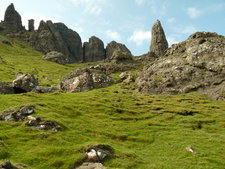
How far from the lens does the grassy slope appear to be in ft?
97.5

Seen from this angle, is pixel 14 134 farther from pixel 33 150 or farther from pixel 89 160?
pixel 89 160

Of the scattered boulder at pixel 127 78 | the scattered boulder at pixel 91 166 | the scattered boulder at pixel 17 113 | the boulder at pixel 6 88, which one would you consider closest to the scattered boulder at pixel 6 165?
the scattered boulder at pixel 91 166

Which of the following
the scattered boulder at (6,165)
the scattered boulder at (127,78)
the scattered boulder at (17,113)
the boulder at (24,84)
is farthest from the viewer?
the scattered boulder at (127,78)

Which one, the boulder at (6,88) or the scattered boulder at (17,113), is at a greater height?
the boulder at (6,88)

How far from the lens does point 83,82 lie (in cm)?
10162

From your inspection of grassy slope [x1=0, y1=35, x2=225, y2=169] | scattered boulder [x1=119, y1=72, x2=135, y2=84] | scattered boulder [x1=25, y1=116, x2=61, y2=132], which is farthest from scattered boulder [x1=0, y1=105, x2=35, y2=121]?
scattered boulder [x1=119, y1=72, x2=135, y2=84]

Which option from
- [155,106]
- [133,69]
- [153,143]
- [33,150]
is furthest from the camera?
[133,69]

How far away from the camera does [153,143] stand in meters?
42.3

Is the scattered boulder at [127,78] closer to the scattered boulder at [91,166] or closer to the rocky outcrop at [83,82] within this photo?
the rocky outcrop at [83,82]

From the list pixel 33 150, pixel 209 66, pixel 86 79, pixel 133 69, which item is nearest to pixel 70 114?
pixel 33 150

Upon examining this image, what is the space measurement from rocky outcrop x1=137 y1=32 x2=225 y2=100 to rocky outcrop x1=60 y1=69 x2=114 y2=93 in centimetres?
1747

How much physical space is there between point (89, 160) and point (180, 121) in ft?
112

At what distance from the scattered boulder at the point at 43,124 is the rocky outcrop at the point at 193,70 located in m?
63.4

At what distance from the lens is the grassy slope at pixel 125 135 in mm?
29711
